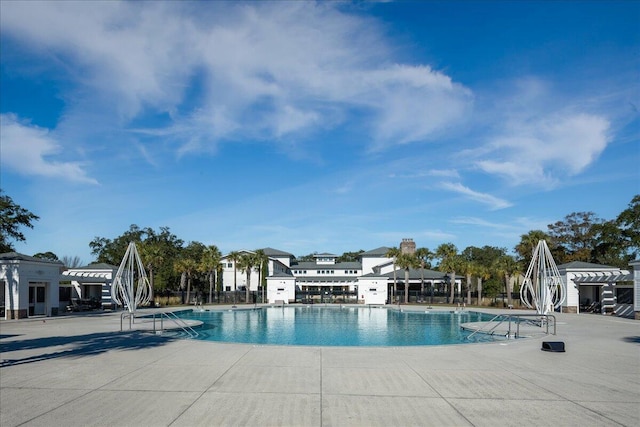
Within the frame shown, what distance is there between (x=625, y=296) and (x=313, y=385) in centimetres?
3643

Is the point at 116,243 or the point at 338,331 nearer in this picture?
the point at 338,331

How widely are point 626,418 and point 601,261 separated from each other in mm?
69253

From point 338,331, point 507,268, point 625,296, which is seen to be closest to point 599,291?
point 625,296

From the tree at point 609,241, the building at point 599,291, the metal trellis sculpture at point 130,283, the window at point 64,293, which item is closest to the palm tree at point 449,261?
the building at point 599,291

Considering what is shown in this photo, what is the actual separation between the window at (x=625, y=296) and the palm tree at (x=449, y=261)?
1567cm

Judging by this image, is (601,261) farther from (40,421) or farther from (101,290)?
(40,421)

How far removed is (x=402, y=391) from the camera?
1003cm

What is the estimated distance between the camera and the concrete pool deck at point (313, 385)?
819cm

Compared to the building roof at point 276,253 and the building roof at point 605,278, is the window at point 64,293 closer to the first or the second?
the building roof at point 276,253

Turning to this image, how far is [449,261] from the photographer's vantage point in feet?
170

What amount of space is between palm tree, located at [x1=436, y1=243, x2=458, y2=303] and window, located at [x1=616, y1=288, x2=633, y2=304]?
1567 centimetres

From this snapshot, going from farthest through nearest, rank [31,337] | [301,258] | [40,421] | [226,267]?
[301,258] < [226,267] < [31,337] < [40,421]

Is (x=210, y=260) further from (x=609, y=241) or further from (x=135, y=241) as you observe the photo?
(x=609, y=241)

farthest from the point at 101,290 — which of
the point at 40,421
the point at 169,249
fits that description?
the point at 40,421
